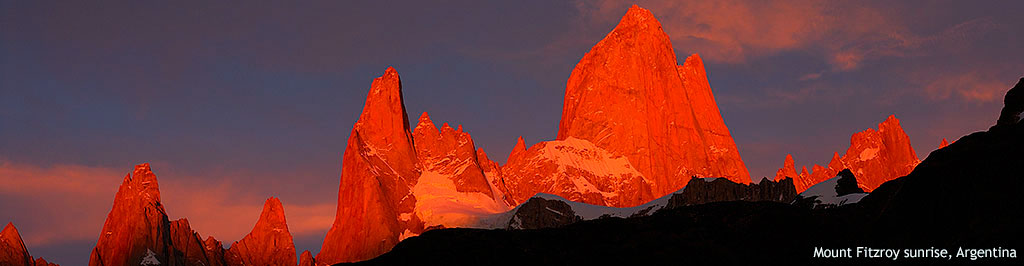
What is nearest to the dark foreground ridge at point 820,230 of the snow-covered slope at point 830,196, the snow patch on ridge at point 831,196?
the snow-covered slope at point 830,196

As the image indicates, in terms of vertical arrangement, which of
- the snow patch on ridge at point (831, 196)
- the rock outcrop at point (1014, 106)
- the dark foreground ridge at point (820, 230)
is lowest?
the dark foreground ridge at point (820, 230)

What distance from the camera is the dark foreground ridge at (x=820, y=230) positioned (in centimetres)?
5731

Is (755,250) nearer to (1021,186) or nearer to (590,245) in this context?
(590,245)

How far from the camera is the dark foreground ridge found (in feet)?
188

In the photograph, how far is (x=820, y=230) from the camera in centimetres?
9062

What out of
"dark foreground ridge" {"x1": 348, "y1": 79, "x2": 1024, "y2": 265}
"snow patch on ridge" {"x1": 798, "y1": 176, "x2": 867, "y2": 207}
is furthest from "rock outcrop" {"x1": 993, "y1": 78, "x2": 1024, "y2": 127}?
"snow patch on ridge" {"x1": 798, "y1": 176, "x2": 867, "y2": 207}

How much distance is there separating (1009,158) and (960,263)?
773cm

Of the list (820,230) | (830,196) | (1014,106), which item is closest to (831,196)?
(830,196)

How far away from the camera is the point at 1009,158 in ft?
→ 194

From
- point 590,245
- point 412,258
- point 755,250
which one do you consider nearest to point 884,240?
point 755,250

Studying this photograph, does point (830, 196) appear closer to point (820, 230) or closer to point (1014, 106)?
point (820, 230)

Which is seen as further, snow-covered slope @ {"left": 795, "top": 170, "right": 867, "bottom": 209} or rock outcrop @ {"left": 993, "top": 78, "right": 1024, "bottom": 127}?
snow-covered slope @ {"left": 795, "top": 170, "right": 867, "bottom": 209}

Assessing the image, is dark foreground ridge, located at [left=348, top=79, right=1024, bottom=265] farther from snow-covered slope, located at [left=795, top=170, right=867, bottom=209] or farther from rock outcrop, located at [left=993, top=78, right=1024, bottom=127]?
snow-covered slope, located at [left=795, top=170, right=867, bottom=209]

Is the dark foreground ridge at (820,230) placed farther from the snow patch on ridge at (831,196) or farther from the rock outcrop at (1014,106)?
the snow patch on ridge at (831,196)
